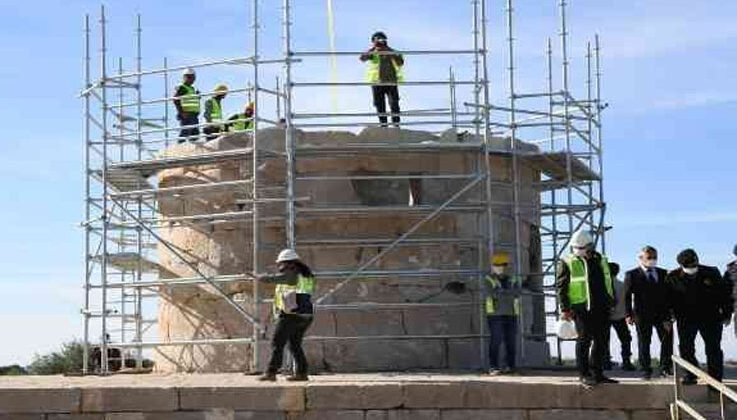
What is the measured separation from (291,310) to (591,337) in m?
3.08

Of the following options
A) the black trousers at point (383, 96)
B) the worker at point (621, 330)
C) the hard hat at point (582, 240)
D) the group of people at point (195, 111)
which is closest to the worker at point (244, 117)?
the group of people at point (195, 111)

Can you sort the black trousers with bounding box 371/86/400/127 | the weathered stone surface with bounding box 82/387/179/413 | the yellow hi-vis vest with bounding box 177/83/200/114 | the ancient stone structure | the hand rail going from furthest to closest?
the yellow hi-vis vest with bounding box 177/83/200/114, the black trousers with bounding box 371/86/400/127, the ancient stone structure, the weathered stone surface with bounding box 82/387/179/413, the hand rail

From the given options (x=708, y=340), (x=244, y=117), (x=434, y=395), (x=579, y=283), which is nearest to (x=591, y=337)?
(x=579, y=283)

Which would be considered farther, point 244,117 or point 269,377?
point 244,117

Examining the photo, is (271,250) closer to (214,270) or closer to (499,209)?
(214,270)

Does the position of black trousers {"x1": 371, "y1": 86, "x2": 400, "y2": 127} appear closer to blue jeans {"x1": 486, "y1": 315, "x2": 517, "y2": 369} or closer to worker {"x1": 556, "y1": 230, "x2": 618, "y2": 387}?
blue jeans {"x1": 486, "y1": 315, "x2": 517, "y2": 369}

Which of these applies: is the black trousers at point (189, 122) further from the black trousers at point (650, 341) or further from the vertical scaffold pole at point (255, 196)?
the black trousers at point (650, 341)

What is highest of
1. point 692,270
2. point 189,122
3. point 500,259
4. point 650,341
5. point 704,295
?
point 189,122

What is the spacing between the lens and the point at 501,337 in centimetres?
1520

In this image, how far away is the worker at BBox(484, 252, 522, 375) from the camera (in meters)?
15.0

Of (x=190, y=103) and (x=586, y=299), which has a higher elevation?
(x=190, y=103)

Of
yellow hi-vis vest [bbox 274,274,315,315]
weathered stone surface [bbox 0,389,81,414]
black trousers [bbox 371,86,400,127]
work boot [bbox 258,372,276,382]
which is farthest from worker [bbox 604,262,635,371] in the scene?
weathered stone surface [bbox 0,389,81,414]

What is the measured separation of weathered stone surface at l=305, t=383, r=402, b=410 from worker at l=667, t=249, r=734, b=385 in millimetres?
2818

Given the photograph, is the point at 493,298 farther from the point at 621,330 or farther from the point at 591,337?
the point at 621,330
